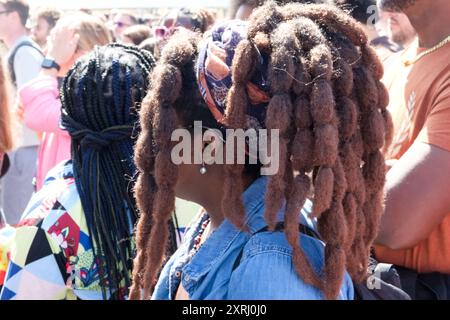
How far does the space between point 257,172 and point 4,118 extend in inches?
68.1

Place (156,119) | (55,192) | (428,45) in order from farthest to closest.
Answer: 1. (428,45)
2. (55,192)
3. (156,119)

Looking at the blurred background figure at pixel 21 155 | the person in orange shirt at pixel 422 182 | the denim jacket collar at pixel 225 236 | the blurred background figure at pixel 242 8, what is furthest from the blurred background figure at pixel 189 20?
the denim jacket collar at pixel 225 236

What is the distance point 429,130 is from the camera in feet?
6.88

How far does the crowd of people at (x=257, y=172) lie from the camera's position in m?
1.45

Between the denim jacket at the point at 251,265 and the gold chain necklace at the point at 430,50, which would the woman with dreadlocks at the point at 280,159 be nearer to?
the denim jacket at the point at 251,265

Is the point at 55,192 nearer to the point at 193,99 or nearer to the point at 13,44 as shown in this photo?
the point at 193,99

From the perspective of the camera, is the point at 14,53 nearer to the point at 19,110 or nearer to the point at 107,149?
the point at 19,110

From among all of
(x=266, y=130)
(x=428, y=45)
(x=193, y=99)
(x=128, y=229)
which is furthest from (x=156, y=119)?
(x=428, y=45)

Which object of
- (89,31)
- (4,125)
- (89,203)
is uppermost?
(89,31)

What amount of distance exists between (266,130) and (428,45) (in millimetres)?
1204

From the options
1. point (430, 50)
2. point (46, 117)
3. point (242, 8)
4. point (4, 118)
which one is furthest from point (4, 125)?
point (430, 50)

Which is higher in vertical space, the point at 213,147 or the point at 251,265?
the point at 213,147

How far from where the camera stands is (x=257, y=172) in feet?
5.43

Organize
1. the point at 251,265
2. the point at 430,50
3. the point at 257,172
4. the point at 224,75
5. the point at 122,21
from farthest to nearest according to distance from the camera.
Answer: the point at 122,21 < the point at 430,50 < the point at 257,172 < the point at 224,75 < the point at 251,265
